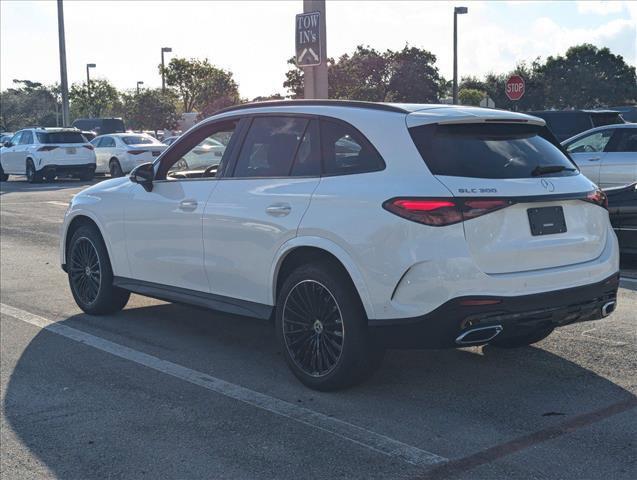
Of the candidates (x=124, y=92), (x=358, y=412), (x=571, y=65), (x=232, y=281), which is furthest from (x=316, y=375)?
(x=124, y=92)

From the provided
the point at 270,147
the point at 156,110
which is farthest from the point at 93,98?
the point at 270,147

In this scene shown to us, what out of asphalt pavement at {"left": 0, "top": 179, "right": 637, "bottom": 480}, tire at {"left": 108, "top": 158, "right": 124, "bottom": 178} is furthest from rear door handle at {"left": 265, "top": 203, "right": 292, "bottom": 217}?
tire at {"left": 108, "top": 158, "right": 124, "bottom": 178}

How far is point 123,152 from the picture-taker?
27328 millimetres

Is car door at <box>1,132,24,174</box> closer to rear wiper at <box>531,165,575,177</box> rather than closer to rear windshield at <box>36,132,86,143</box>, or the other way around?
rear windshield at <box>36,132,86,143</box>

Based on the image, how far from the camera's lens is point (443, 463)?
4164 millimetres

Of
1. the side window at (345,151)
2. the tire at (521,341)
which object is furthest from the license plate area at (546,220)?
the tire at (521,341)

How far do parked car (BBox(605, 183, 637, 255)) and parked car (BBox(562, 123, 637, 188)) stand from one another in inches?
180

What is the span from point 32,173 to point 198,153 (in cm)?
2182

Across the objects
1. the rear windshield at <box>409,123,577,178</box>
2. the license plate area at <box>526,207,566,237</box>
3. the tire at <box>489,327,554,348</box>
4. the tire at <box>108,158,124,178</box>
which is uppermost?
the rear windshield at <box>409,123,577,178</box>

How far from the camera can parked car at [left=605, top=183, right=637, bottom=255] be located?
30.5 feet

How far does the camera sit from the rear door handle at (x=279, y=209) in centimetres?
543

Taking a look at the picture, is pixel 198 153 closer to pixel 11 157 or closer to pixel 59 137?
pixel 59 137

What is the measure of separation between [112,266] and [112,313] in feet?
1.98

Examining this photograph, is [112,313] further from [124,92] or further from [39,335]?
[124,92]
